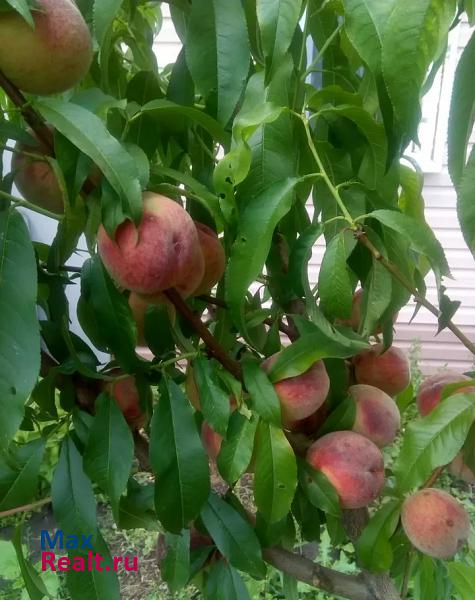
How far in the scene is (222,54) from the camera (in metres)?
0.54

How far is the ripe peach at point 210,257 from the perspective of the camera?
1.95 ft

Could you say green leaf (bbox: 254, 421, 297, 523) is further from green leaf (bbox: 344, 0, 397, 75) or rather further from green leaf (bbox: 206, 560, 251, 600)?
green leaf (bbox: 344, 0, 397, 75)

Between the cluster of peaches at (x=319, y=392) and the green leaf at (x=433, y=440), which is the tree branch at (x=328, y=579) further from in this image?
the green leaf at (x=433, y=440)

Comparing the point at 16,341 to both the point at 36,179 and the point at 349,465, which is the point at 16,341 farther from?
the point at 349,465

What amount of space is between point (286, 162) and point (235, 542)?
454mm

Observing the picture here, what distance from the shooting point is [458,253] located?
262cm

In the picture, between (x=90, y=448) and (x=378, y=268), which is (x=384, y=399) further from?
(x=90, y=448)

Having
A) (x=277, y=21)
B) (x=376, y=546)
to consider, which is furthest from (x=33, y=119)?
(x=376, y=546)

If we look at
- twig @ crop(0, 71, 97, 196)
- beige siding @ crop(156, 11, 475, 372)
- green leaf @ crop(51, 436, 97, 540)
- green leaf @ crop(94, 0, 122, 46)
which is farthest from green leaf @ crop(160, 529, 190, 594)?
beige siding @ crop(156, 11, 475, 372)

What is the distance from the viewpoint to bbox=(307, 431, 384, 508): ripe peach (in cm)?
65

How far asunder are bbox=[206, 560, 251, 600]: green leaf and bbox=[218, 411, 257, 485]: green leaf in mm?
286

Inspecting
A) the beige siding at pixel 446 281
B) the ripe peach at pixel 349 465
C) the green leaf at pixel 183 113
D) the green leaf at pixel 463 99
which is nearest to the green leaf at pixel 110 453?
the ripe peach at pixel 349 465

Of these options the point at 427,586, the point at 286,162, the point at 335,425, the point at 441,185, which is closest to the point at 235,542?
the point at 335,425

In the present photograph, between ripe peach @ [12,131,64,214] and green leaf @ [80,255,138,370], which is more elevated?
ripe peach @ [12,131,64,214]
